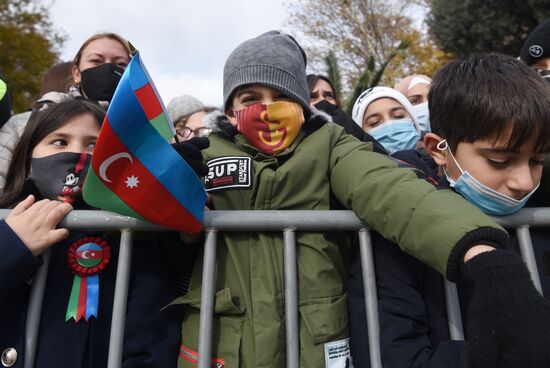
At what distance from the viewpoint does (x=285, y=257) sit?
1.59 m

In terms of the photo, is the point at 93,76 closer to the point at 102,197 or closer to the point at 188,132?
the point at 188,132

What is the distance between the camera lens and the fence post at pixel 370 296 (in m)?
1.53

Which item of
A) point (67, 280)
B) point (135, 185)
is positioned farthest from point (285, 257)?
point (67, 280)

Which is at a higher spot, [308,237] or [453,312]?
[308,237]

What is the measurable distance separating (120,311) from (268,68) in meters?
1.11

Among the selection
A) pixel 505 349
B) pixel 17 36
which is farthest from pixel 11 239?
pixel 17 36

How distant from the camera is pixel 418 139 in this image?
3234 mm

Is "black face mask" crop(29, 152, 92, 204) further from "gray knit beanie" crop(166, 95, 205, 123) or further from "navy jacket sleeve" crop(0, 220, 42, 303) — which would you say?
"gray knit beanie" crop(166, 95, 205, 123)

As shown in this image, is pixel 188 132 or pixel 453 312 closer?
pixel 453 312

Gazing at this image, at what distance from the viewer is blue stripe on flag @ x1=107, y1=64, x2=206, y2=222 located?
4.28ft

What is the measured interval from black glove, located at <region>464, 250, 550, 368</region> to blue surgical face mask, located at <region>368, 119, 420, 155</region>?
194 centimetres

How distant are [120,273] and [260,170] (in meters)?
0.58

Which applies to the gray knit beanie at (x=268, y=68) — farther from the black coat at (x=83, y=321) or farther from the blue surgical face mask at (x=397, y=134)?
the blue surgical face mask at (x=397, y=134)

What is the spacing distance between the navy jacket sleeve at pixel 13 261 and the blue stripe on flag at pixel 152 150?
472 millimetres
